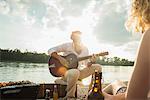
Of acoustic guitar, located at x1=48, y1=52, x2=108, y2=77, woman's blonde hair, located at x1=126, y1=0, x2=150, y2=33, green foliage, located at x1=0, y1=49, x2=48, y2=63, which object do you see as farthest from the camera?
green foliage, located at x1=0, y1=49, x2=48, y2=63

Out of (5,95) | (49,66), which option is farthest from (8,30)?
(5,95)

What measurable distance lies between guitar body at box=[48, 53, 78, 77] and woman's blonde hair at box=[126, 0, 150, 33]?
9.53ft

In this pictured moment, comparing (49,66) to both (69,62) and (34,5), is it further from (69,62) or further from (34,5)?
(34,5)

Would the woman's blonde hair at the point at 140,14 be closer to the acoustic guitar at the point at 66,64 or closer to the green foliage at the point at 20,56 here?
the acoustic guitar at the point at 66,64

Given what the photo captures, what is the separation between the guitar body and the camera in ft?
12.8

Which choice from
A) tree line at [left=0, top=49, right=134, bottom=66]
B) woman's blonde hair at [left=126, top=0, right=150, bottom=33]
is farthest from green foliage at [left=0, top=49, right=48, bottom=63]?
woman's blonde hair at [left=126, top=0, right=150, bottom=33]

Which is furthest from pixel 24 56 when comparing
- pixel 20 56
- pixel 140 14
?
pixel 140 14

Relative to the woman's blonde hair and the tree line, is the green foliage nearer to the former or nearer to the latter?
the tree line

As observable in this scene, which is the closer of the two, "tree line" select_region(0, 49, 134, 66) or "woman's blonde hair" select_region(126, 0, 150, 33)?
"woman's blonde hair" select_region(126, 0, 150, 33)

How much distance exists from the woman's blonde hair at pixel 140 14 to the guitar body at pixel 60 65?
2.90 m

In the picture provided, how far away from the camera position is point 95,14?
4.37 metres

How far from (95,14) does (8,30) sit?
128 cm

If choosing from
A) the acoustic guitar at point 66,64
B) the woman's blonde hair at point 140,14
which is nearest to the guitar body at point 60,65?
the acoustic guitar at point 66,64

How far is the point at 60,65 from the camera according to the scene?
396 cm
